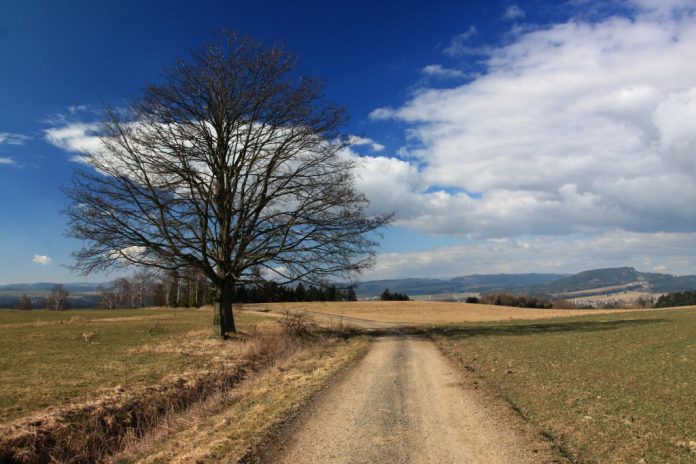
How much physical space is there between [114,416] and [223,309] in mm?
12208

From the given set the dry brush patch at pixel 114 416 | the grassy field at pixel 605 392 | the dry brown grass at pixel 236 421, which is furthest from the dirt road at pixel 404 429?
the dry brush patch at pixel 114 416

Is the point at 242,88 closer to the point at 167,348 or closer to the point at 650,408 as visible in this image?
the point at 167,348

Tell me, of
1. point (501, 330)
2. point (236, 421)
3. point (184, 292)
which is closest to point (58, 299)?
point (184, 292)

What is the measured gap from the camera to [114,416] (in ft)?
→ 34.0

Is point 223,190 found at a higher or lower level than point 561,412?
higher

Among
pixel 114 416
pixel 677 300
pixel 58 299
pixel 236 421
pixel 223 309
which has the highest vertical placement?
pixel 223 309

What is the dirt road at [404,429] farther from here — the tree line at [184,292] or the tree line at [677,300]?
the tree line at [677,300]

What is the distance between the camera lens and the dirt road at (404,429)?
6.46 meters

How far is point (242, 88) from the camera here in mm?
20828

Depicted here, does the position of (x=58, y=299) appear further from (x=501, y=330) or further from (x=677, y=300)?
(x=677, y=300)

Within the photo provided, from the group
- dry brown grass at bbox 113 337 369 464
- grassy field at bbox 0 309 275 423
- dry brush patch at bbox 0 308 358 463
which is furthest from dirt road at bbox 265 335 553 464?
grassy field at bbox 0 309 275 423

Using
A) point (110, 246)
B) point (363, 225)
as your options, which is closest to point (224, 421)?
point (110, 246)

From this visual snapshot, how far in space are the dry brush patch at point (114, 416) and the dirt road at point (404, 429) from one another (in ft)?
13.4

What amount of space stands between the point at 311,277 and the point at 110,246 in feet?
30.9
